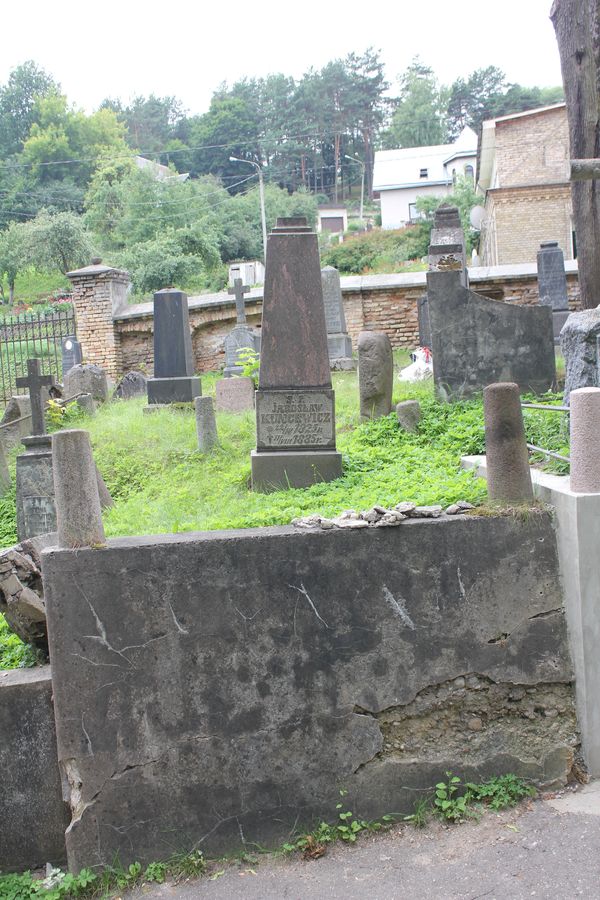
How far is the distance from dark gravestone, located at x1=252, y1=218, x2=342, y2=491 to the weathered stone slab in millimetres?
1980

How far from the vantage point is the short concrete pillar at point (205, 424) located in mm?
9000

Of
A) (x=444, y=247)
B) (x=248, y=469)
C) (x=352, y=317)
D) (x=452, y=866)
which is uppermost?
(x=444, y=247)

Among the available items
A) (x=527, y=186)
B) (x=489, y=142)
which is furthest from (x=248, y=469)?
(x=489, y=142)

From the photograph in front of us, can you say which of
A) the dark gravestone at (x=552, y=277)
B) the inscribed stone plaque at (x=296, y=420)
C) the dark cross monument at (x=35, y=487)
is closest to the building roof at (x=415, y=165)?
the dark gravestone at (x=552, y=277)

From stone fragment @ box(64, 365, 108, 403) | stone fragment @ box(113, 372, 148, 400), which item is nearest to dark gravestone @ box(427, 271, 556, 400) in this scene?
stone fragment @ box(64, 365, 108, 403)

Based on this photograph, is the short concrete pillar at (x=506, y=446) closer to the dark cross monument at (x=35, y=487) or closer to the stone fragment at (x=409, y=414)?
the stone fragment at (x=409, y=414)

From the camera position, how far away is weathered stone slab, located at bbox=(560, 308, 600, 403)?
635 centimetres

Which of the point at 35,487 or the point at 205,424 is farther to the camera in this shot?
the point at 205,424

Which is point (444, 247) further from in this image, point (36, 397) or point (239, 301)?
point (36, 397)

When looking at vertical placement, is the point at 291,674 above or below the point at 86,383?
below

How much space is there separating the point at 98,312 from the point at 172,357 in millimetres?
7236

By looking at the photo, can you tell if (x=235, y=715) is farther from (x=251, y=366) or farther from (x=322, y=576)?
(x=251, y=366)

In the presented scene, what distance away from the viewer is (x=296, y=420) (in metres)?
6.78

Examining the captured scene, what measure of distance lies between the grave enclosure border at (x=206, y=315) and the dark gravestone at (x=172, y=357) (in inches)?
228
